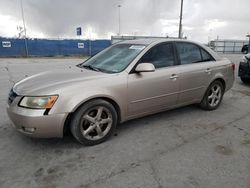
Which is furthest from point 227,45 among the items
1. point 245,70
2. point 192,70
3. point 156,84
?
point 156,84

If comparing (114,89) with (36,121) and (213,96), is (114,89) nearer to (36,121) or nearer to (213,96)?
(36,121)

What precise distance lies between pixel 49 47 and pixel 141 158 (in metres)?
24.4

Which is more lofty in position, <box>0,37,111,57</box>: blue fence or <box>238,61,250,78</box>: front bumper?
<box>0,37,111,57</box>: blue fence

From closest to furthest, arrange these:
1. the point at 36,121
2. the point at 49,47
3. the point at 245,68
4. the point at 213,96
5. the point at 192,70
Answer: the point at 36,121 → the point at 192,70 → the point at 213,96 → the point at 245,68 → the point at 49,47

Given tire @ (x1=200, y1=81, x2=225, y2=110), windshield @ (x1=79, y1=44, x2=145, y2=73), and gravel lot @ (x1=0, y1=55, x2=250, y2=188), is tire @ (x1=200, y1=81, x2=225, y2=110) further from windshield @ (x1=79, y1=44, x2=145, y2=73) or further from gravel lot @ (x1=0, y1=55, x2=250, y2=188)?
windshield @ (x1=79, y1=44, x2=145, y2=73)

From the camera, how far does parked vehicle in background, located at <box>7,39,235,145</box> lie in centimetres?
Answer: 270

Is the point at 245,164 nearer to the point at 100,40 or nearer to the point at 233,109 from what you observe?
the point at 233,109

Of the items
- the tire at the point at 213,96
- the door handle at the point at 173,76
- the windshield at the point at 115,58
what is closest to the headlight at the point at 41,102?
the windshield at the point at 115,58

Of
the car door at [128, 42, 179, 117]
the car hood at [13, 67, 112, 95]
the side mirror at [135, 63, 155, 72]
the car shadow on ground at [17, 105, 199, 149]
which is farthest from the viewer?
the car door at [128, 42, 179, 117]

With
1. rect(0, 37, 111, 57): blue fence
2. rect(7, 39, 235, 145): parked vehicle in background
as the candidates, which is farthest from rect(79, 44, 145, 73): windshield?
rect(0, 37, 111, 57): blue fence

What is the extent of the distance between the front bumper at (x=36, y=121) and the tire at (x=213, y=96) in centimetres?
303

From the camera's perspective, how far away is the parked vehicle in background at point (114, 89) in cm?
270

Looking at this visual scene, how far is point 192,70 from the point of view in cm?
395

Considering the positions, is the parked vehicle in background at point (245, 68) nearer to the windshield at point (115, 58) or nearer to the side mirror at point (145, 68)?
the windshield at point (115, 58)
